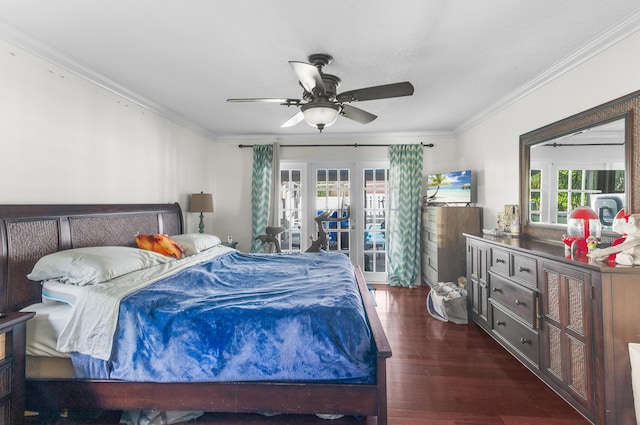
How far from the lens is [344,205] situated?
538 cm

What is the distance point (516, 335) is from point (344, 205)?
3.22 metres

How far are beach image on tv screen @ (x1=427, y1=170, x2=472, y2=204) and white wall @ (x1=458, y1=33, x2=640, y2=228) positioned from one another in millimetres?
179

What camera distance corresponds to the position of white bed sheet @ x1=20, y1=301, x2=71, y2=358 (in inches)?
73.5

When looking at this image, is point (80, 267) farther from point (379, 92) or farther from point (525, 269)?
point (525, 269)

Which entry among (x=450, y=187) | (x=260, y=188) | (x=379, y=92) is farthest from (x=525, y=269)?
(x=260, y=188)

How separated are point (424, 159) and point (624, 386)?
13.0 ft

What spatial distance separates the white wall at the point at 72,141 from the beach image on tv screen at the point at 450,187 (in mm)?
3882

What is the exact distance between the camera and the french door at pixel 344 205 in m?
5.37

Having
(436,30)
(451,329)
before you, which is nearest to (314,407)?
(451,329)

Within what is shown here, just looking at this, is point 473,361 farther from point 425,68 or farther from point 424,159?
point 424,159

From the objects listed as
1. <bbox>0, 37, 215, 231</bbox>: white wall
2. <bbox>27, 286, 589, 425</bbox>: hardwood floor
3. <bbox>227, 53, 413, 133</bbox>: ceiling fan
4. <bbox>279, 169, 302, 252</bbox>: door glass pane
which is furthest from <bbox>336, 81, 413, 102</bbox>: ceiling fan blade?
<bbox>279, 169, 302, 252</bbox>: door glass pane

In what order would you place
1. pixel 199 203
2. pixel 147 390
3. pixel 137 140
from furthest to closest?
pixel 199 203
pixel 137 140
pixel 147 390

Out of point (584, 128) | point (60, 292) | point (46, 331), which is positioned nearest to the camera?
point (46, 331)

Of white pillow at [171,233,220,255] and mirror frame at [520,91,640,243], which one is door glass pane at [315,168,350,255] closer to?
white pillow at [171,233,220,255]
